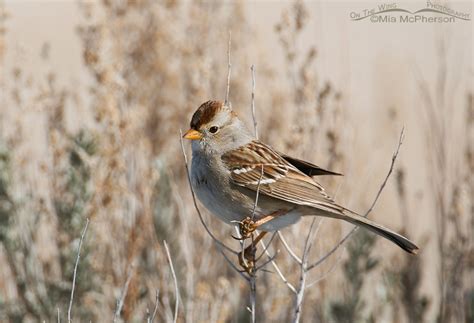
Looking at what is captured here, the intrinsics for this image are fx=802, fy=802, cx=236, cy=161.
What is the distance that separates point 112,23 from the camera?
23.1ft

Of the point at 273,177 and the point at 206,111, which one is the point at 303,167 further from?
the point at 206,111

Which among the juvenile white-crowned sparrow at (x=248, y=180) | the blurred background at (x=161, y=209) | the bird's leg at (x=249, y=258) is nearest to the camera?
the bird's leg at (x=249, y=258)

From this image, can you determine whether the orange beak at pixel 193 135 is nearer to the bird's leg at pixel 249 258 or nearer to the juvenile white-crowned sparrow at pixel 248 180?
the juvenile white-crowned sparrow at pixel 248 180

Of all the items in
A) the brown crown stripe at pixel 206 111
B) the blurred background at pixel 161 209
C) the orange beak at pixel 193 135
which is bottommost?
the blurred background at pixel 161 209

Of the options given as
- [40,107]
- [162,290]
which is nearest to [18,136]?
[40,107]

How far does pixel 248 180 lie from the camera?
4.17m

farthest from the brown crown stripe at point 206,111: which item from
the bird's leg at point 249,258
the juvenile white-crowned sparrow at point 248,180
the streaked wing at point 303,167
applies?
the bird's leg at point 249,258

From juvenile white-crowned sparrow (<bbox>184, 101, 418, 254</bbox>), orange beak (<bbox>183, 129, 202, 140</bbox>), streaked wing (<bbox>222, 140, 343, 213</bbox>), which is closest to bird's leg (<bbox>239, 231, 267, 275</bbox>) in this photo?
juvenile white-crowned sparrow (<bbox>184, 101, 418, 254</bbox>)

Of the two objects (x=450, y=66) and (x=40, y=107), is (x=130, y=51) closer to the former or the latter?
(x=40, y=107)

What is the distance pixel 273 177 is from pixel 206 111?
1.66ft

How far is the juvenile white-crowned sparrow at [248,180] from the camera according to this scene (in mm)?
4031

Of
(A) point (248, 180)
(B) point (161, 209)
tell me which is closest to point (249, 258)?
(A) point (248, 180)

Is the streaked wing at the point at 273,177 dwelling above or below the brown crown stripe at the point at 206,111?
below

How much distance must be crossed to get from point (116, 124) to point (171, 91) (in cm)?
240
